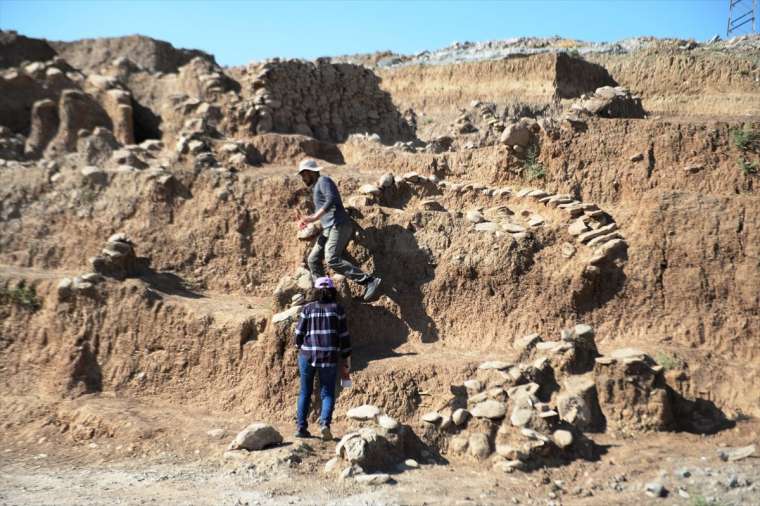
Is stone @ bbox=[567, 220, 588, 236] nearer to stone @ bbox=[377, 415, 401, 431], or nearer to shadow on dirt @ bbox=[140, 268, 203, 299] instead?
stone @ bbox=[377, 415, 401, 431]

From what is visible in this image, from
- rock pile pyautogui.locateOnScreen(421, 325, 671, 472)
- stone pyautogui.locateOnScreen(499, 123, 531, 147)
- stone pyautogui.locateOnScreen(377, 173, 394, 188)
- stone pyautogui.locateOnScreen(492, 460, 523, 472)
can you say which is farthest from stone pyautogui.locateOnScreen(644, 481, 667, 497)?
stone pyautogui.locateOnScreen(499, 123, 531, 147)

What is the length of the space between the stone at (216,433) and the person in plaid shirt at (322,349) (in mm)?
904

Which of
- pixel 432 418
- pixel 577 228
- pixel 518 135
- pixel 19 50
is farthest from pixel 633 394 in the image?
pixel 19 50

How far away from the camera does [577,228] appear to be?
29.6ft

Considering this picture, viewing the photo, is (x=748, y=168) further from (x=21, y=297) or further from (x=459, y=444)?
(x=21, y=297)

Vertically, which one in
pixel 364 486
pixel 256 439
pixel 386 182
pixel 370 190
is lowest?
pixel 364 486

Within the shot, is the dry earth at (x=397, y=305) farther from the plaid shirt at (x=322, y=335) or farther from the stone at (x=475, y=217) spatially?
the plaid shirt at (x=322, y=335)

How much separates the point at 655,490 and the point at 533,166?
Answer: 587 cm

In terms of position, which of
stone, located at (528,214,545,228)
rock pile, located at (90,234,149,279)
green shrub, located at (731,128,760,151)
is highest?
green shrub, located at (731,128,760,151)

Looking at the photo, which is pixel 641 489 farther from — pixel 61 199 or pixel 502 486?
pixel 61 199

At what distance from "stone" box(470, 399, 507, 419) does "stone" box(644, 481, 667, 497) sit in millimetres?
1505

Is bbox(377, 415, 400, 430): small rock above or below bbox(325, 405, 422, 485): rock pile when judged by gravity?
above

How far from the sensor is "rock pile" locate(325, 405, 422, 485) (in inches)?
237

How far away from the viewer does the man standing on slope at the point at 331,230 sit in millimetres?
8414
